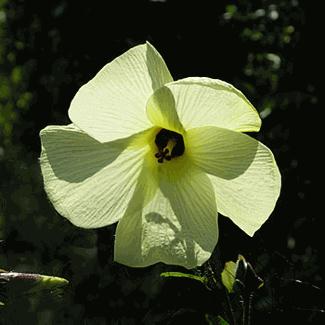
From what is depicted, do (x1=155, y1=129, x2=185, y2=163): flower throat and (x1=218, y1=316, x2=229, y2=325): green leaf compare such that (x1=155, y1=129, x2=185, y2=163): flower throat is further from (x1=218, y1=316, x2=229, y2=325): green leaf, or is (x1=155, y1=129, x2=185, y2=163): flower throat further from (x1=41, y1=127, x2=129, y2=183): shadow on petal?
(x1=218, y1=316, x2=229, y2=325): green leaf

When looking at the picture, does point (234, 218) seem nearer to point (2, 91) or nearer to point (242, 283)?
point (242, 283)

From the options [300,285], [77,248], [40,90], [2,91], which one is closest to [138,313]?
[77,248]

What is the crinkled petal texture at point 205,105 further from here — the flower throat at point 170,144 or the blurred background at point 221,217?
the blurred background at point 221,217

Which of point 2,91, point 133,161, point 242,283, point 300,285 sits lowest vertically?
point 2,91

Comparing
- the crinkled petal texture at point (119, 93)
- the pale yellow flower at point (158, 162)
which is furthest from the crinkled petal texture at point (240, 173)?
the crinkled petal texture at point (119, 93)

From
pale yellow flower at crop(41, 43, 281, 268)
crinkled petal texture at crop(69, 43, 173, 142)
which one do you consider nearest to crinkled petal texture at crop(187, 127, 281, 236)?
pale yellow flower at crop(41, 43, 281, 268)

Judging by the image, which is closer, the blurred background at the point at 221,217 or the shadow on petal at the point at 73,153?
the shadow on petal at the point at 73,153

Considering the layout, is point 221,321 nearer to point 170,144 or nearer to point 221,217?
point 170,144
